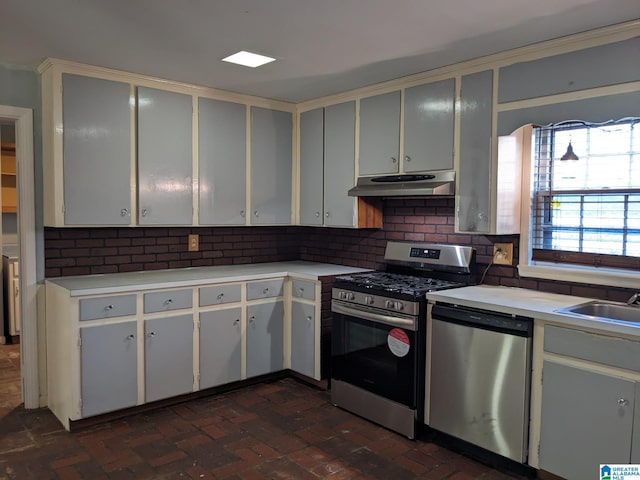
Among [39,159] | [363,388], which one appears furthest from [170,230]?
[363,388]

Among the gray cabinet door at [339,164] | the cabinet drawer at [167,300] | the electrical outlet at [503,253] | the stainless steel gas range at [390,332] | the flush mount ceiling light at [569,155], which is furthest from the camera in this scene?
the gray cabinet door at [339,164]

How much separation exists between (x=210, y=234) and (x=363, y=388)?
182 centimetres

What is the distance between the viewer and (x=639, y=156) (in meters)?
2.60

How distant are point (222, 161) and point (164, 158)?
477 mm

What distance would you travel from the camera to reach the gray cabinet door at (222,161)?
12.5 ft

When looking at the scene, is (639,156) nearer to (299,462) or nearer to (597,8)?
(597,8)

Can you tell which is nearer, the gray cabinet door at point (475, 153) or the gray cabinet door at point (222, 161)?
the gray cabinet door at point (475, 153)

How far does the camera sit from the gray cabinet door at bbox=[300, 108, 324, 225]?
13.6ft

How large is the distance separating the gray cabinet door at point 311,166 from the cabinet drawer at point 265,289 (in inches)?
25.7

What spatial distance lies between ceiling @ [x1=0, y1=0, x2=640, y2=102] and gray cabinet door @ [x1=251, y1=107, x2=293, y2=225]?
79 cm

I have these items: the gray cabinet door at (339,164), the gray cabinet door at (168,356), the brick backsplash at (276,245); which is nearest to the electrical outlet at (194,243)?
the brick backsplash at (276,245)

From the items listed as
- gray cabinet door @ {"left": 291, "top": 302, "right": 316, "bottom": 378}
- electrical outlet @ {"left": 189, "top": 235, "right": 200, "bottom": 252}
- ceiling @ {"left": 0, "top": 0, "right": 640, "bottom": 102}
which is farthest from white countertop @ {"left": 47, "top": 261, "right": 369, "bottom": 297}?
ceiling @ {"left": 0, "top": 0, "right": 640, "bottom": 102}

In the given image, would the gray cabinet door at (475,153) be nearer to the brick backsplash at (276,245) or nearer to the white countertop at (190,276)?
the brick backsplash at (276,245)

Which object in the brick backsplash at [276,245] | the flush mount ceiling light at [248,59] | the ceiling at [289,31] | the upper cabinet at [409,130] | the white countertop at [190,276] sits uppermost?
the flush mount ceiling light at [248,59]
